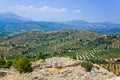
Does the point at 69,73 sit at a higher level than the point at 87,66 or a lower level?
lower

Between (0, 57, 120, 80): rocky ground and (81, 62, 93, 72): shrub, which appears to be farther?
(81, 62, 93, 72): shrub

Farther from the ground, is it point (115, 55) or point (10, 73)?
point (10, 73)


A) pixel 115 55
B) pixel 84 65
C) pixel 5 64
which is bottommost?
pixel 115 55

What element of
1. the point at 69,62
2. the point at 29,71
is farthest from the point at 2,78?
the point at 69,62

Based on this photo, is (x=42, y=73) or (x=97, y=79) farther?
(x=42, y=73)

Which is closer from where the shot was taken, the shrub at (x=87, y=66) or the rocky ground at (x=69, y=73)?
the rocky ground at (x=69, y=73)

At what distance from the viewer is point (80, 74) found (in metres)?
41.6

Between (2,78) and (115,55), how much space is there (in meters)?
149

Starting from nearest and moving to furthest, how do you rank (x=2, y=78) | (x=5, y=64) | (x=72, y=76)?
(x=72, y=76) < (x=2, y=78) < (x=5, y=64)

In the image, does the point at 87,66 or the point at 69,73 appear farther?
the point at 87,66

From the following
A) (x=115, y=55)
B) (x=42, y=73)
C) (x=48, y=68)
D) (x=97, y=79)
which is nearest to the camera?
(x=97, y=79)

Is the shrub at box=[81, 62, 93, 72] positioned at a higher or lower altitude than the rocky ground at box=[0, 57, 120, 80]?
higher

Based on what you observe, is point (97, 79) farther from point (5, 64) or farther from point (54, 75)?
point (5, 64)

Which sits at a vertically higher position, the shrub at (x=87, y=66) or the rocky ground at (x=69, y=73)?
the shrub at (x=87, y=66)
